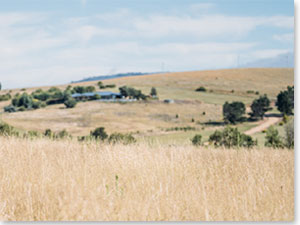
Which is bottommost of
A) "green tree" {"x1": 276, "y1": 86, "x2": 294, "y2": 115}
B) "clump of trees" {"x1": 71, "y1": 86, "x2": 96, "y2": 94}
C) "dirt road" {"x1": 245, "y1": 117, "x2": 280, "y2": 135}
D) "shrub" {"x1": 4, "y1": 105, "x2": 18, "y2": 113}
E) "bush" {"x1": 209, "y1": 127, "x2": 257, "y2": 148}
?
"dirt road" {"x1": 245, "y1": 117, "x2": 280, "y2": 135}

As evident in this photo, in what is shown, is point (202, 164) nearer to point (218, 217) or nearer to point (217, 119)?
point (218, 217)

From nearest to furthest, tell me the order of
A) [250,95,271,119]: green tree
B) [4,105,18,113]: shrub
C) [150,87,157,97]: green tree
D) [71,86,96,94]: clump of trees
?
[4,105,18,113]: shrub → [250,95,271,119]: green tree → [71,86,96,94]: clump of trees → [150,87,157,97]: green tree

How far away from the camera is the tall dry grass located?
4.18 m

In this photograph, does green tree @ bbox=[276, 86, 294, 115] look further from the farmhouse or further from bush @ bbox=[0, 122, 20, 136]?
the farmhouse

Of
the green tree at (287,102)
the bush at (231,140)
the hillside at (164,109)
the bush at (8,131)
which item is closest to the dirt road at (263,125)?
the hillside at (164,109)

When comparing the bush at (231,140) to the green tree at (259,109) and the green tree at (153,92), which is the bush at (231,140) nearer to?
the green tree at (259,109)

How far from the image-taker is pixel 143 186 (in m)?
4.59

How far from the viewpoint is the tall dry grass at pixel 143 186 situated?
13.7 feet

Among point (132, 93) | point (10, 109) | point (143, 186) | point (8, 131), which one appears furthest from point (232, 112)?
point (143, 186)

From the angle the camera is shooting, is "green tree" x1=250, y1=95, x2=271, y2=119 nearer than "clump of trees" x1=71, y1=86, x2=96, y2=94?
Yes

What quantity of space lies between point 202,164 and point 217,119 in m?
27.0

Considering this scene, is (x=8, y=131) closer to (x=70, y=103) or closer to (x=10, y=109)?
(x=10, y=109)

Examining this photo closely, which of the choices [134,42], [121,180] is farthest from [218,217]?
[134,42]

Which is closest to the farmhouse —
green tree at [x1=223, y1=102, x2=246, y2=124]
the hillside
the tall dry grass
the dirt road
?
the hillside
